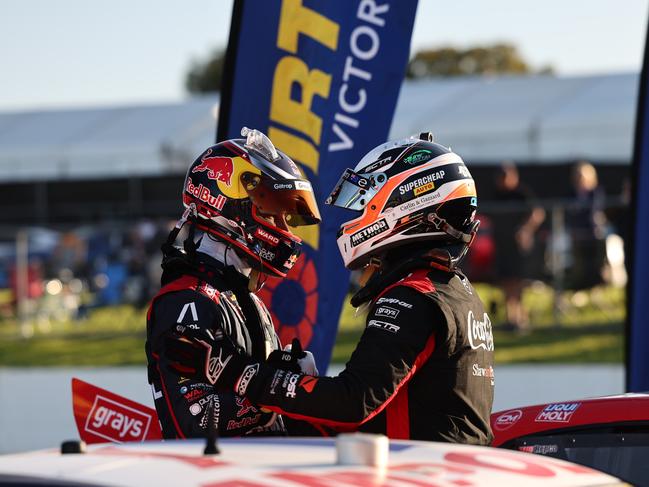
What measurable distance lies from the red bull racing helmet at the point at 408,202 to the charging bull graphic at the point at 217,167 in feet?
1.53

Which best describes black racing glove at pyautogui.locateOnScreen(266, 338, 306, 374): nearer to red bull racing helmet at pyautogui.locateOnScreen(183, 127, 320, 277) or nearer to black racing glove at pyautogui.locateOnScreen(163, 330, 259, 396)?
black racing glove at pyautogui.locateOnScreen(163, 330, 259, 396)

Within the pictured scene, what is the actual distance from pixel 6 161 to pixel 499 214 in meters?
18.0

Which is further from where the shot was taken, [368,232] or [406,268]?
[368,232]

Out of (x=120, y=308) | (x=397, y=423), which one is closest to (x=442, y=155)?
(x=397, y=423)

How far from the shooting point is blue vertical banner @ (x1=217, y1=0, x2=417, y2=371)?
605cm

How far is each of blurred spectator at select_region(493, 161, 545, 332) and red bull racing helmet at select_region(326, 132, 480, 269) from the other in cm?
1149

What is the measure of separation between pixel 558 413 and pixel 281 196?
1.20m

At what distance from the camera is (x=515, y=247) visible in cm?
1557

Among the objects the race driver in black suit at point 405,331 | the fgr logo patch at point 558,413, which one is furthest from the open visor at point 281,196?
the fgr logo patch at point 558,413

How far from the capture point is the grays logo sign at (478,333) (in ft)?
12.2

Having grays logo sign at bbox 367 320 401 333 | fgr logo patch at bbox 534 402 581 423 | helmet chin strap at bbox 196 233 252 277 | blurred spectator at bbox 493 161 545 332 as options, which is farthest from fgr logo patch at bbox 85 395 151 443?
blurred spectator at bbox 493 161 545 332

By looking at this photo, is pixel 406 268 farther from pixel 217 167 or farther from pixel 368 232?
pixel 217 167

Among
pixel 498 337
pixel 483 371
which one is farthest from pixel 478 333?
pixel 498 337

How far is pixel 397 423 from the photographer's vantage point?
369 centimetres
